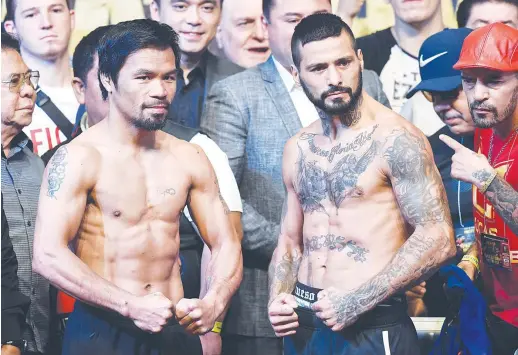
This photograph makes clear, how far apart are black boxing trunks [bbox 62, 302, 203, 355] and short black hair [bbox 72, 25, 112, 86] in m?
1.32

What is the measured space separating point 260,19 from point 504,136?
172 cm

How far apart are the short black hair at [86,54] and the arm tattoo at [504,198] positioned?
6.20 ft

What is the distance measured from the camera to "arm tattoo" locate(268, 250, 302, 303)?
12.1 feet

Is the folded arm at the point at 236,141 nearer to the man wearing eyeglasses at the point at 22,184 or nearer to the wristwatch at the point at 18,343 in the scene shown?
the man wearing eyeglasses at the point at 22,184

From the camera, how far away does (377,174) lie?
3.53 metres

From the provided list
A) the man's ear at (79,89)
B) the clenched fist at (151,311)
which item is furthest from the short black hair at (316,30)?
the man's ear at (79,89)

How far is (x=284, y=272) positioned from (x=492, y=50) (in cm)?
112

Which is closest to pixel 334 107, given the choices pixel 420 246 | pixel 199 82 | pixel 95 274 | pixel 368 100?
pixel 368 100

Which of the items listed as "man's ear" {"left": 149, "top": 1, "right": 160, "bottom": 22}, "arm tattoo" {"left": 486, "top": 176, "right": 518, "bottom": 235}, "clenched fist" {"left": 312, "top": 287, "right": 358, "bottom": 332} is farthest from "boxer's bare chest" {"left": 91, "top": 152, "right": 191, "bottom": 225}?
"man's ear" {"left": 149, "top": 1, "right": 160, "bottom": 22}

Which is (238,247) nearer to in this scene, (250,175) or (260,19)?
(250,175)

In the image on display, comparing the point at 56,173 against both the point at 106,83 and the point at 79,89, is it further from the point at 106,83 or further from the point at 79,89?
the point at 79,89

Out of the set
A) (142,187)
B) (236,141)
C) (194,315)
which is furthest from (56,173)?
(236,141)

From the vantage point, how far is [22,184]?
13.7 feet

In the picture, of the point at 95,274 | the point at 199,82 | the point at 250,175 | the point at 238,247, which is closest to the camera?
the point at 95,274
